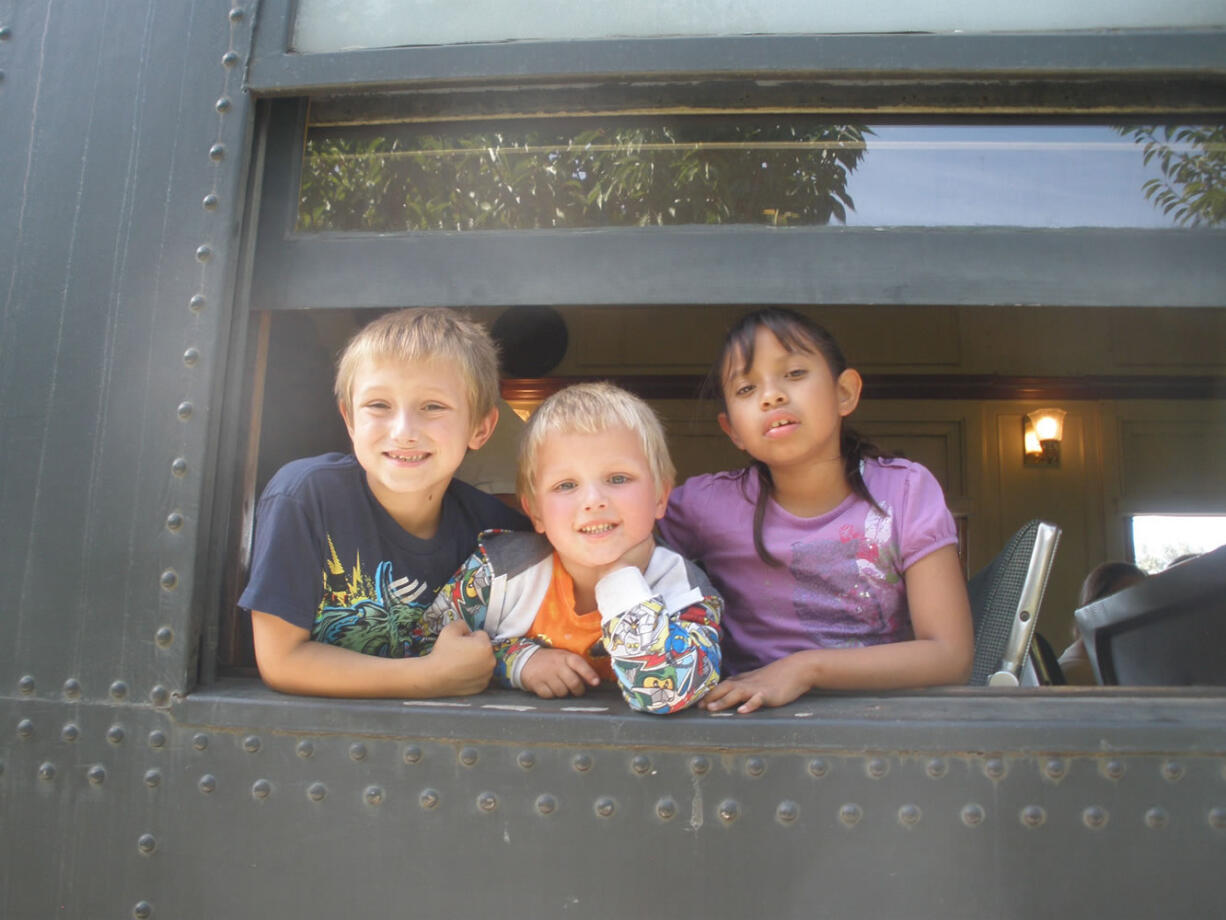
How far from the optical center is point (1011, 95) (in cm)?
137

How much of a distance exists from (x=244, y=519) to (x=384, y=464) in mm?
233

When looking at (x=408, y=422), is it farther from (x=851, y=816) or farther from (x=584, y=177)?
(x=851, y=816)

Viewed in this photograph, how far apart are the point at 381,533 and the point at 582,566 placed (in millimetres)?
355

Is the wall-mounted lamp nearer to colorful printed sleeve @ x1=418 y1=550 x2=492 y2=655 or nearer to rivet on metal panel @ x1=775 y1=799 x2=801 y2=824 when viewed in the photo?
colorful printed sleeve @ x1=418 y1=550 x2=492 y2=655

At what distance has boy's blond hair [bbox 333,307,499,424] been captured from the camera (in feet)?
4.94

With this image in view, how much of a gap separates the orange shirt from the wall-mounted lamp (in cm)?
513

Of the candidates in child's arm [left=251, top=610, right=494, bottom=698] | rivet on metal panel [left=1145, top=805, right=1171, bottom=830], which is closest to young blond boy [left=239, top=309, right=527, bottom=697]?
child's arm [left=251, top=610, right=494, bottom=698]

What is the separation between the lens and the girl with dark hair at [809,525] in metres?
1.64

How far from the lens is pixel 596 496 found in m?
1.43

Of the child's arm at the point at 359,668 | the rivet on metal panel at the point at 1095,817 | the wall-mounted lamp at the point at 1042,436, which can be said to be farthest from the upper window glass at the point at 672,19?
the wall-mounted lamp at the point at 1042,436

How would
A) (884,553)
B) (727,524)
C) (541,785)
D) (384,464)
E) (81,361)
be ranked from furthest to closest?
(727,524) < (884,553) < (384,464) < (81,361) < (541,785)

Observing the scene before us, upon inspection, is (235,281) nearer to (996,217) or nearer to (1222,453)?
(996,217)

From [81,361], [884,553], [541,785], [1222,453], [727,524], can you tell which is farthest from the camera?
[1222,453]

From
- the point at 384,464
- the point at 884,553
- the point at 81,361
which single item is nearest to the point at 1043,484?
the point at 884,553
